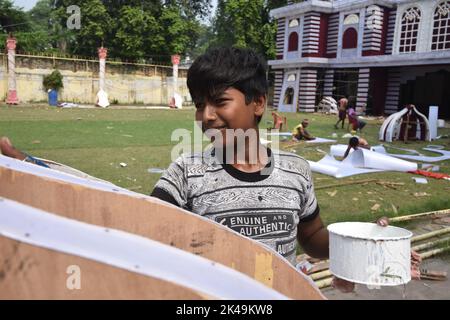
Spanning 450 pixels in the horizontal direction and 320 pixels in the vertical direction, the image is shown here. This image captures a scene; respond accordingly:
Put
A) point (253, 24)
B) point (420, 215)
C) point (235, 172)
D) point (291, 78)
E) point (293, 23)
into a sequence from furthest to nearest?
point (253, 24) < point (293, 23) < point (291, 78) < point (420, 215) < point (235, 172)

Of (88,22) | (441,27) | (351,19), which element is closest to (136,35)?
(88,22)

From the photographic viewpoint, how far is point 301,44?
27.3m

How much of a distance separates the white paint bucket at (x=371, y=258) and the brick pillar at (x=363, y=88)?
2334 cm

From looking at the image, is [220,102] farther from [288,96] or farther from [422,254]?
[288,96]

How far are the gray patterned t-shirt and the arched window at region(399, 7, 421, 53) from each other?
24790 mm

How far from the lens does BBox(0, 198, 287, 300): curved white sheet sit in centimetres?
→ 55

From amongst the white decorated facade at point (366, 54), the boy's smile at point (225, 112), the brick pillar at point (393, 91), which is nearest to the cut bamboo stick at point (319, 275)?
the boy's smile at point (225, 112)

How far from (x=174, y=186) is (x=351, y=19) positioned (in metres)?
26.8

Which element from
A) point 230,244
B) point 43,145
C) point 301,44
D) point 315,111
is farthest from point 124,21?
point 230,244

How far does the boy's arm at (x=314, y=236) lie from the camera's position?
1850 mm

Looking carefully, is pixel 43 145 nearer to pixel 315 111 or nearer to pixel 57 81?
pixel 57 81

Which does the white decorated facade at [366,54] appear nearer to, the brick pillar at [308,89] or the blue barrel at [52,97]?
the brick pillar at [308,89]

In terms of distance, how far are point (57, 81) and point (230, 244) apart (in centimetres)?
2730

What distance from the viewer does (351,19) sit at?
25.6 m
